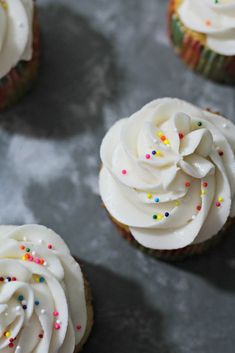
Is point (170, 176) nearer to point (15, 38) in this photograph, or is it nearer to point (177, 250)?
point (177, 250)

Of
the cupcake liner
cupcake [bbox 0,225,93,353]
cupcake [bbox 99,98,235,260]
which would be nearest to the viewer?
cupcake [bbox 0,225,93,353]

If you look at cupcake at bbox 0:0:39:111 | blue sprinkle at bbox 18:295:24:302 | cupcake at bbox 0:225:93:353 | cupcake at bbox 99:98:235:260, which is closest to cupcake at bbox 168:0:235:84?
cupcake at bbox 99:98:235:260

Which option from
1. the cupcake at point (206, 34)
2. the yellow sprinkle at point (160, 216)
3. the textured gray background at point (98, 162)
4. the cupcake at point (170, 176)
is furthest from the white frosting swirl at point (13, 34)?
the yellow sprinkle at point (160, 216)

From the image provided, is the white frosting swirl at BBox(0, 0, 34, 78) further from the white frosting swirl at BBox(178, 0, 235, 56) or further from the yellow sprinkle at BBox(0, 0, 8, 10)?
Answer: the white frosting swirl at BBox(178, 0, 235, 56)

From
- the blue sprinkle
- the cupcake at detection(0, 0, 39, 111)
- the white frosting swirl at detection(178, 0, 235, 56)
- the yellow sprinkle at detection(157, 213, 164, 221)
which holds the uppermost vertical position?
the white frosting swirl at detection(178, 0, 235, 56)

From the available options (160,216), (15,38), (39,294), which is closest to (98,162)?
(160,216)
